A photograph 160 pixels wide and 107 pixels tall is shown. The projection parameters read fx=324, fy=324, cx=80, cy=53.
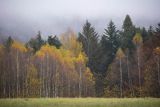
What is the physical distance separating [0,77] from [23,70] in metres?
3.73

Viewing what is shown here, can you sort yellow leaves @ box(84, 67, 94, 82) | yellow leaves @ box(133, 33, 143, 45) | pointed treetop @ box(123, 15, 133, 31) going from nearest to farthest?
yellow leaves @ box(133, 33, 143, 45) → yellow leaves @ box(84, 67, 94, 82) → pointed treetop @ box(123, 15, 133, 31)

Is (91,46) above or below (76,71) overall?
above

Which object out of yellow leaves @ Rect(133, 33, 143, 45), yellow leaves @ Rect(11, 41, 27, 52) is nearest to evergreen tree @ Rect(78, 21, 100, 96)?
yellow leaves @ Rect(133, 33, 143, 45)

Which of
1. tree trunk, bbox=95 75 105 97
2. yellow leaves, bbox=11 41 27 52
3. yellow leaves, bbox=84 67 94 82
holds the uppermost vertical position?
yellow leaves, bbox=11 41 27 52

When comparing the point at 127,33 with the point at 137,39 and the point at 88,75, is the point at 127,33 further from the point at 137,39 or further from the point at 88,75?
the point at 88,75

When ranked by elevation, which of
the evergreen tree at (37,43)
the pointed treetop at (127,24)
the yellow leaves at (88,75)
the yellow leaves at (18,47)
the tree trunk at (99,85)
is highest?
the pointed treetop at (127,24)

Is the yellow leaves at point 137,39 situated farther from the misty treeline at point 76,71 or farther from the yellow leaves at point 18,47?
the yellow leaves at point 18,47

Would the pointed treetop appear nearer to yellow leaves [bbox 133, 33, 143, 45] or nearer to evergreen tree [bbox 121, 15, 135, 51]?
evergreen tree [bbox 121, 15, 135, 51]

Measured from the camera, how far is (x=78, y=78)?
49.5 m

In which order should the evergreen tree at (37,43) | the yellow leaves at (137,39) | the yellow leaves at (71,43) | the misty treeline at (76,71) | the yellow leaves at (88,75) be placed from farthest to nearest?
the evergreen tree at (37,43)
the yellow leaves at (71,43)
the yellow leaves at (88,75)
the yellow leaves at (137,39)
the misty treeline at (76,71)

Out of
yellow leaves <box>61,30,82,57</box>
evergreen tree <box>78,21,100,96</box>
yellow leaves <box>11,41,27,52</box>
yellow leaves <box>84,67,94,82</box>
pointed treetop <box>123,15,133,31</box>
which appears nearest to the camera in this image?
yellow leaves <box>84,67,94,82</box>

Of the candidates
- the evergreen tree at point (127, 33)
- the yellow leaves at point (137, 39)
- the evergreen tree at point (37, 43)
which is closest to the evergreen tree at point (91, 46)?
the evergreen tree at point (127, 33)

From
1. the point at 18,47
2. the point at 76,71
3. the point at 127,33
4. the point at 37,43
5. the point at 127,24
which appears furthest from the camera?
→ the point at 37,43

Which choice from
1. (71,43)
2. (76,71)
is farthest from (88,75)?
(71,43)
